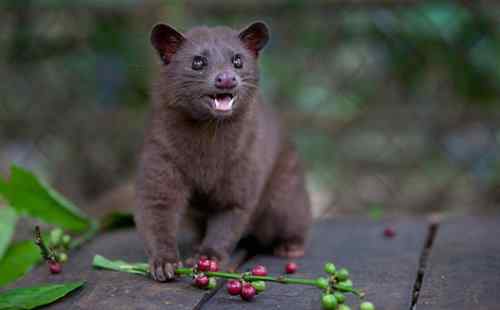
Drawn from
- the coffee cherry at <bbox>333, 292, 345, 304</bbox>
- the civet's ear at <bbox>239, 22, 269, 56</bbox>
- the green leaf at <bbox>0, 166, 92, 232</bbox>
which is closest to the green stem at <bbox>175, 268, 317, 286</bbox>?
the coffee cherry at <bbox>333, 292, 345, 304</bbox>

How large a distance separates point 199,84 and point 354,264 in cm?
108

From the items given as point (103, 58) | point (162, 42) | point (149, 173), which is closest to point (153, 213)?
point (149, 173)

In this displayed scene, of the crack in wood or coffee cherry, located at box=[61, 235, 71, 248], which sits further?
coffee cherry, located at box=[61, 235, 71, 248]

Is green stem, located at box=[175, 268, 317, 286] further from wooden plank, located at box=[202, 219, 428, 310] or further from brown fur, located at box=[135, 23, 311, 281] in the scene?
brown fur, located at box=[135, 23, 311, 281]

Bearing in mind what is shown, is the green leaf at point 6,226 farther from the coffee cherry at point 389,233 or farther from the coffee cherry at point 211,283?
the coffee cherry at point 389,233

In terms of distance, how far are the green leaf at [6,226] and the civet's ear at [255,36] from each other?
146cm

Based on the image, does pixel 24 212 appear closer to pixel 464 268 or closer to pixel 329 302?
pixel 329 302

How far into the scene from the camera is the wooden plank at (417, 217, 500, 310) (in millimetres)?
2580

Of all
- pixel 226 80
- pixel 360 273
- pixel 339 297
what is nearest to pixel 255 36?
pixel 226 80

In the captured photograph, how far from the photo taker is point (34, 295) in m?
2.68

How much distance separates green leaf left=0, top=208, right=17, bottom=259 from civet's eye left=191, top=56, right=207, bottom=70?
1273mm

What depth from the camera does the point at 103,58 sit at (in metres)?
5.40

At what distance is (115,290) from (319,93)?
10.4 ft

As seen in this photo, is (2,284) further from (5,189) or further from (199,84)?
(199,84)
